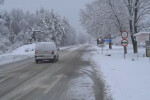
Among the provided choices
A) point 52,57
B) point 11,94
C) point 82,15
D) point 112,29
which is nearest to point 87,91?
point 11,94

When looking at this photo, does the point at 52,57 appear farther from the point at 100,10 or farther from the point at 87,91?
the point at 87,91

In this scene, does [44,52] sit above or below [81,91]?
above

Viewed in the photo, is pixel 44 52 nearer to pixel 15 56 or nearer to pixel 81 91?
pixel 15 56

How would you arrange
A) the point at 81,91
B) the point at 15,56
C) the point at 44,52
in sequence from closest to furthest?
the point at 81,91 → the point at 44,52 → the point at 15,56

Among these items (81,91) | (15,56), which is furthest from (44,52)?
(81,91)

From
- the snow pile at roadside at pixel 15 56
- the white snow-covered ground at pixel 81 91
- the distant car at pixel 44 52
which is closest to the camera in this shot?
the white snow-covered ground at pixel 81 91

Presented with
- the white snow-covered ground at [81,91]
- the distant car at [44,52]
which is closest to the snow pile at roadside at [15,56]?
the distant car at [44,52]

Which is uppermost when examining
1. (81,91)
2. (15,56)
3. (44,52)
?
(44,52)

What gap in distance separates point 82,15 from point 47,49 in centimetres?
2899

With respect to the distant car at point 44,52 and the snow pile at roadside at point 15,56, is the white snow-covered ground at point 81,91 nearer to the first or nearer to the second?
the distant car at point 44,52

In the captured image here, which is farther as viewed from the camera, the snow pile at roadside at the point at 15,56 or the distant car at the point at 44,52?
the snow pile at roadside at the point at 15,56

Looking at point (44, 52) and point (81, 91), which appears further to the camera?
point (44, 52)

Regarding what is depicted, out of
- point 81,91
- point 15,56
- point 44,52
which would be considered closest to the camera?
point 81,91

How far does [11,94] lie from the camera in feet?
27.0
